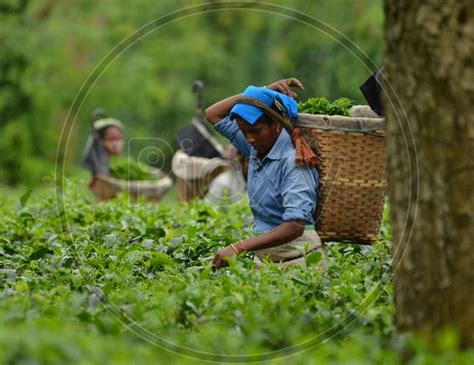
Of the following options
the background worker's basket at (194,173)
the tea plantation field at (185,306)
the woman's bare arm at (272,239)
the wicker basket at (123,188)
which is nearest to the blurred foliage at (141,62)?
the wicker basket at (123,188)

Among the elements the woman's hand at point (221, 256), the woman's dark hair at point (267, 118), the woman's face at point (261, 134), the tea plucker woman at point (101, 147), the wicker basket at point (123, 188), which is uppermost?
the woman's dark hair at point (267, 118)

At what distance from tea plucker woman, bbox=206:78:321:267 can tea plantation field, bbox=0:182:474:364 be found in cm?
18

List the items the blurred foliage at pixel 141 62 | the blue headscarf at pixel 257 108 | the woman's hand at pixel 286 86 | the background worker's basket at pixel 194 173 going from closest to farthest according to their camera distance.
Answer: the blue headscarf at pixel 257 108 < the woman's hand at pixel 286 86 < the background worker's basket at pixel 194 173 < the blurred foliage at pixel 141 62

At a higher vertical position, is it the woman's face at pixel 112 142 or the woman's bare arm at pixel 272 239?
the woman's face at pixel 112 142

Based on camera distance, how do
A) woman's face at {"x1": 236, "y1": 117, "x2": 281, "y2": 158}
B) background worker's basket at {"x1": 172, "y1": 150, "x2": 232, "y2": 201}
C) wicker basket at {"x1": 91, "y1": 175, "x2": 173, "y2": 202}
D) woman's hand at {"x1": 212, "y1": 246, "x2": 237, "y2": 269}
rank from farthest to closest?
wicker basket at {"x1": 91, "y1": 175, "x2": 173, "y2": 202}, background worker's basket at {"x1": 172, "y1": 150, "x2": 232, "y2": 201}, woman's face at {"x1": 236, "y1": 117, "x2": 281, "y2": 158}, woman's hand at {"x1": 212, "y1": 246, "x2": 237, "y2": 269}

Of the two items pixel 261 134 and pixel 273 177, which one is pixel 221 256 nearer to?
pixel 273 177

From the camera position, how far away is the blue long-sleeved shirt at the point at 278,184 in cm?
617

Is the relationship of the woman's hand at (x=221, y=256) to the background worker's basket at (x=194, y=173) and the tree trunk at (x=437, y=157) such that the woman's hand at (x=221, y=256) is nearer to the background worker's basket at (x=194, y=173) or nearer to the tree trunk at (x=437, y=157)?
the tree trunk at (x=437, y=157)

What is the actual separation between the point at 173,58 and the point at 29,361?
27567 millimetres

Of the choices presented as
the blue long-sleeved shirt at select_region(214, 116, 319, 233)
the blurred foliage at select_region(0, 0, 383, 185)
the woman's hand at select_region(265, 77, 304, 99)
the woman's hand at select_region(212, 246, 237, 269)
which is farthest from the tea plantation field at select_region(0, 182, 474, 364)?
the blurred foliage at select_region(0, 0, 383, 185)

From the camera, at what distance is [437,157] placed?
444cm

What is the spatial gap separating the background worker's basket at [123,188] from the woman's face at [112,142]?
112 centimetres

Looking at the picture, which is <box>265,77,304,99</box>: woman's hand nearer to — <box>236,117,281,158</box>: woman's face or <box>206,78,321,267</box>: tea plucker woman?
<box>206,78,321,267</box>: tea plucker woman

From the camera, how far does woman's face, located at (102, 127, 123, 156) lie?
47.3 ft
